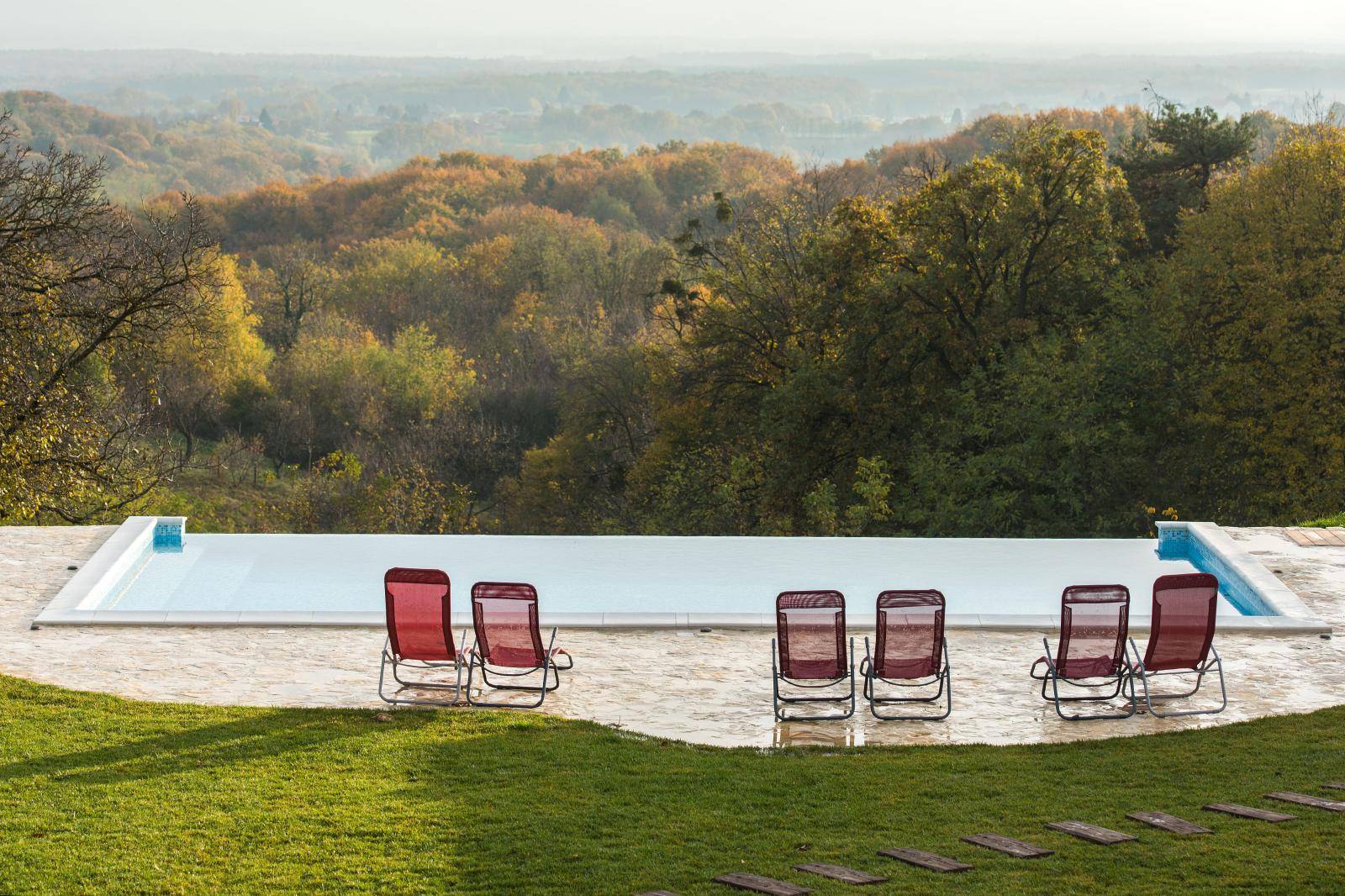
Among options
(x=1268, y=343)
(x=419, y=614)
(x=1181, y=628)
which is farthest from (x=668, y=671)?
(x=1268, y=343)

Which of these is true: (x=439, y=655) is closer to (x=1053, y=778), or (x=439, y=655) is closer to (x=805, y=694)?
(x=805, y=694)

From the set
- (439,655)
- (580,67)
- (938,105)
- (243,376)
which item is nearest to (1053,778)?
(439,655)

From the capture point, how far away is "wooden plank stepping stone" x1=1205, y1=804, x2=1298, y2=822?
18.2 ft

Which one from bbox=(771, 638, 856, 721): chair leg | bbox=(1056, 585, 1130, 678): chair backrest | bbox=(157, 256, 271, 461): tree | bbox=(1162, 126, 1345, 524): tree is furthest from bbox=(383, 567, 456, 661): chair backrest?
bbox=(157, 256, 271, 461): tree

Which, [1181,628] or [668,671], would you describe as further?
[668,671]

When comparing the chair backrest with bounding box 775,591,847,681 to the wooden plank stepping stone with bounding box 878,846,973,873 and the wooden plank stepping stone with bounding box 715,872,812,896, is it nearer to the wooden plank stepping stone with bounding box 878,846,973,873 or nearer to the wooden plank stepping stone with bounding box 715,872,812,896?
the wooden plank stepping stone with bounding box 878,846,973,873

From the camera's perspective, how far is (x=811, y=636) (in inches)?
304

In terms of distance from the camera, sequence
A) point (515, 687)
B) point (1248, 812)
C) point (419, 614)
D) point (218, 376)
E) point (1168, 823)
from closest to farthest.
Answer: point (1168, 823) < point (1248, 812) < point (419, 614) < point (515, 687) < point (218, 376)

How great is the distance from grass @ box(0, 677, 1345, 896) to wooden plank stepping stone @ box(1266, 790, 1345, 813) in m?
0.13

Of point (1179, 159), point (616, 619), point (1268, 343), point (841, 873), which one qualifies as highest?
point (1179, 159)

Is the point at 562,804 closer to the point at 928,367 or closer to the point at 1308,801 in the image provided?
the point at 1308,801

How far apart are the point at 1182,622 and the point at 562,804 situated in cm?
384

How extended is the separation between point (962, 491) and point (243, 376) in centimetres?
3077

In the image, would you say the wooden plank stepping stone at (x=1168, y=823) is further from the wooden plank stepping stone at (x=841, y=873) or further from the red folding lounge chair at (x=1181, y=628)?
the red folding lounge chair at (x=1181, y=628)
